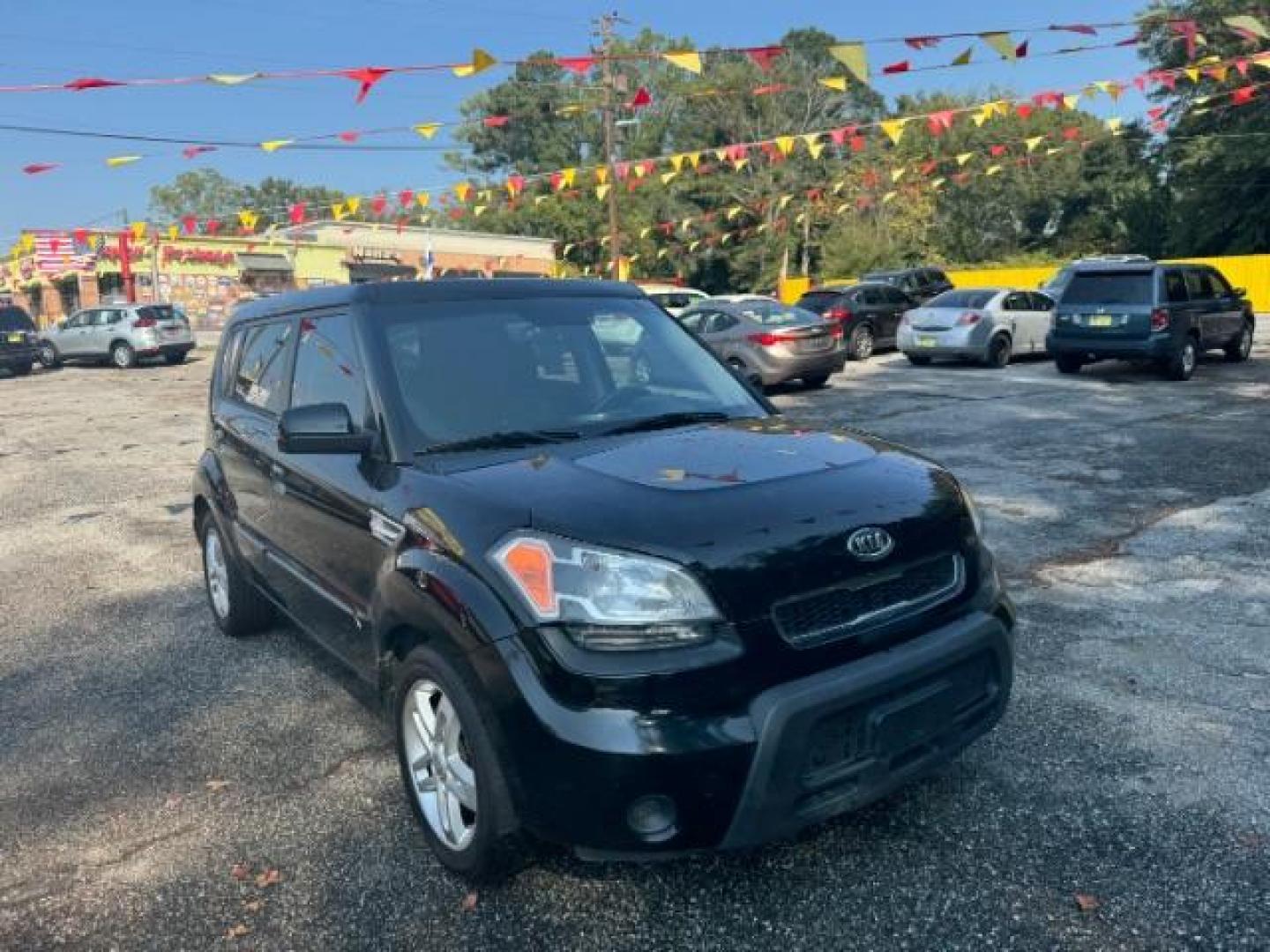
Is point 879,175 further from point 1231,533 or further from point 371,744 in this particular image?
point 371,744

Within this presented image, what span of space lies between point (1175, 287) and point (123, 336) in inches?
985

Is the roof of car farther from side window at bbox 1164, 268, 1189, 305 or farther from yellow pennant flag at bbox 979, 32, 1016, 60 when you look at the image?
side window at bbox 1164, 268, 1189, 305

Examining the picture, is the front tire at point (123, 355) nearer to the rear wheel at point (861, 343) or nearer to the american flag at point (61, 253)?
the rear wheel at point (861, 343)

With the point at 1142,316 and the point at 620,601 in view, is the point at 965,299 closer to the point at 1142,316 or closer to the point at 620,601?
the point at 1142,316

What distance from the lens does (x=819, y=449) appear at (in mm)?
3176

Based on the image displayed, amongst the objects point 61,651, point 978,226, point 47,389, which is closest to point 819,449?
point 61,651

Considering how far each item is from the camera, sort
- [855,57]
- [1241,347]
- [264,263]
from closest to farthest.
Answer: [855,57]
[1241,347]
[264,263]

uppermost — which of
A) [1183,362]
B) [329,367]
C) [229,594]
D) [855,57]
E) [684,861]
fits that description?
[855,57]

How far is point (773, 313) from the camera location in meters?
15.6

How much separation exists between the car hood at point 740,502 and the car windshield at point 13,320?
27.7m

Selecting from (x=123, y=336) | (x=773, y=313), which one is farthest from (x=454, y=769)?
(x=123, y=336)

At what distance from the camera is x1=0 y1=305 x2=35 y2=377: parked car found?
83.3 ft

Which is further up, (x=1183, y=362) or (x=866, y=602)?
(x=866, y=602)

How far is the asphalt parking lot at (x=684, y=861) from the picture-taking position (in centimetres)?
270
